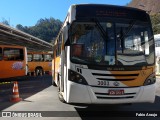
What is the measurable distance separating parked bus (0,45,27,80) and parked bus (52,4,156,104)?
59.3ft

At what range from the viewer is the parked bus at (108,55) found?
8.57 m

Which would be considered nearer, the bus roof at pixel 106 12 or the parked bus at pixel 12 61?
the bus roof at pixel 106 12

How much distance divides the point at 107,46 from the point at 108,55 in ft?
0.85

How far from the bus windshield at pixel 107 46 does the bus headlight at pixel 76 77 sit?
1.11 feet

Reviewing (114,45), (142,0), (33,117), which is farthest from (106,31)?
(142,0)

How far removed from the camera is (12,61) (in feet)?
89.7

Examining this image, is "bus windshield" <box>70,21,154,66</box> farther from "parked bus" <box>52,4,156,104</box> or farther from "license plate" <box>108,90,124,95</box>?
"license plate" <box>108,90,124,95</box>

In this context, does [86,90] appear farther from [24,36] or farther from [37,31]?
[37,31]

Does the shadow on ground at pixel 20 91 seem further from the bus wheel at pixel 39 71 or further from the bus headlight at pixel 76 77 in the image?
the bus wheel at pixel 39 71

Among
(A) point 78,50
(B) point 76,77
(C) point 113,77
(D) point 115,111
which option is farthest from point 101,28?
(D) point 115,111

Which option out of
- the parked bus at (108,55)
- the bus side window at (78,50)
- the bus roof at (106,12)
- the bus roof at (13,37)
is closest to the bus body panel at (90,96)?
the parked bus at (108,55)

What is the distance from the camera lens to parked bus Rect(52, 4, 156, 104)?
857 centimetres

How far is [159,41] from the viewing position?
113 ft

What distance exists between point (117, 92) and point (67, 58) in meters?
1.69
